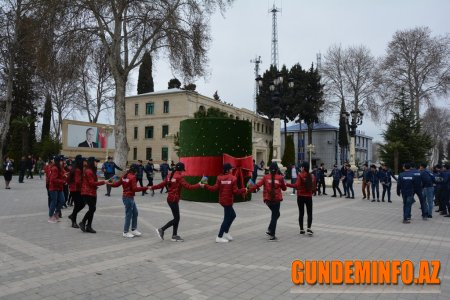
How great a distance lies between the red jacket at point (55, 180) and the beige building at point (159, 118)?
38078mm

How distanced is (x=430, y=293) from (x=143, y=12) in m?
22.5

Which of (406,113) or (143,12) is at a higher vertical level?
(143,12)

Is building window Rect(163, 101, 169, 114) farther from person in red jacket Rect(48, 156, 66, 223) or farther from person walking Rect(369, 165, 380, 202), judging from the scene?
person in red jacket Rect(48, 156, 66, 223)

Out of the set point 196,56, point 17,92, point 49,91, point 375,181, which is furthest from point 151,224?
point 49,91

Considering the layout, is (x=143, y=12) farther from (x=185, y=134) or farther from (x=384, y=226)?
(x=384, y=226)

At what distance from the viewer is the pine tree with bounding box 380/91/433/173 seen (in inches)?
1337

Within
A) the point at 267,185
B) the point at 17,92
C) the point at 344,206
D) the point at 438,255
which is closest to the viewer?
the point at 438,255

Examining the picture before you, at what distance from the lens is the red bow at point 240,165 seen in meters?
14.4

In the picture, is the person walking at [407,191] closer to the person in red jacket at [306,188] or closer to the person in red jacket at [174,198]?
the person in red jacket at [306,188]

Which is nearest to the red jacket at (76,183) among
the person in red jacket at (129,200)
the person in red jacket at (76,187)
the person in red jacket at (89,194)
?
the person in red jacket at (76,187)

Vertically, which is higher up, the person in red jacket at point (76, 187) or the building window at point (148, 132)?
the building window at point (148, 132)

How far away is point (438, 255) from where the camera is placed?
6824mm

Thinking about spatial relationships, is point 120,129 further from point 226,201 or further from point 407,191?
point 407,191

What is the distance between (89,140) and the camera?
43.9 metres
